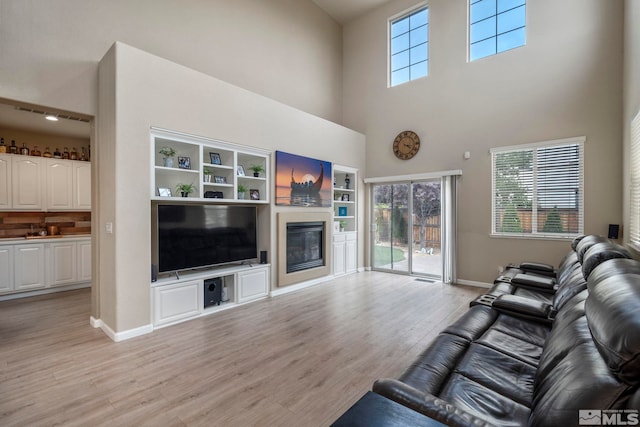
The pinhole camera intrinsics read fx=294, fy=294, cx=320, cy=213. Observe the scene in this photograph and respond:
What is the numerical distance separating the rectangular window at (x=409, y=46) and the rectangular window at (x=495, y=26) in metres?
0.89

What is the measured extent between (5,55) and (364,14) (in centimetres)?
678

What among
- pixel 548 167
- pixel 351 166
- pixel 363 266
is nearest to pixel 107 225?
pixel 351 166

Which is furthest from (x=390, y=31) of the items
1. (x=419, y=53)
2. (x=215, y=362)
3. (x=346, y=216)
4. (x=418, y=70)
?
(x=215, y=362)

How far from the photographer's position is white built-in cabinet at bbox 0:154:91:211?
16.3 ft

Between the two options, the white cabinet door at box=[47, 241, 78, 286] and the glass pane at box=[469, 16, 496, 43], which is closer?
the white cabinet door at box=[47, 241, 78, 286]

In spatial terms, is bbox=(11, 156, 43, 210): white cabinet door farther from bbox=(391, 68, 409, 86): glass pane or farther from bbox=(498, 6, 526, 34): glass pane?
bbox=(498, 6, 526, 34): glass pane

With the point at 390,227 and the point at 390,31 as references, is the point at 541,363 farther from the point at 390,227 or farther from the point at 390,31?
the point at 390,31

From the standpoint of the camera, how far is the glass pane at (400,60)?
6.59 meters

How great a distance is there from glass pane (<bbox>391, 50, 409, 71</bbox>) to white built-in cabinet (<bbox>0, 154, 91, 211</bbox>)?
6.82 m

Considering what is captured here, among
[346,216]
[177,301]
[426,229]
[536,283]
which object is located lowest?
[177,301]

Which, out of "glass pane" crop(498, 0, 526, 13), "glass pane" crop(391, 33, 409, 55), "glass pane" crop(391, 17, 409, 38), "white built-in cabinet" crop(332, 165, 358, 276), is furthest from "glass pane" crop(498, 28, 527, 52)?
"white built-in cabinet" crop(332, 165, 358, 276)

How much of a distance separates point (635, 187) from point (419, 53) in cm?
460

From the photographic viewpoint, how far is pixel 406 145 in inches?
249

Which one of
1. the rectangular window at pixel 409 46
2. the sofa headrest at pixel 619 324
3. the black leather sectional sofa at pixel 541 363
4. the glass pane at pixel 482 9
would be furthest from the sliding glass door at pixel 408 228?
the sofa headrest at pixel 619 324
